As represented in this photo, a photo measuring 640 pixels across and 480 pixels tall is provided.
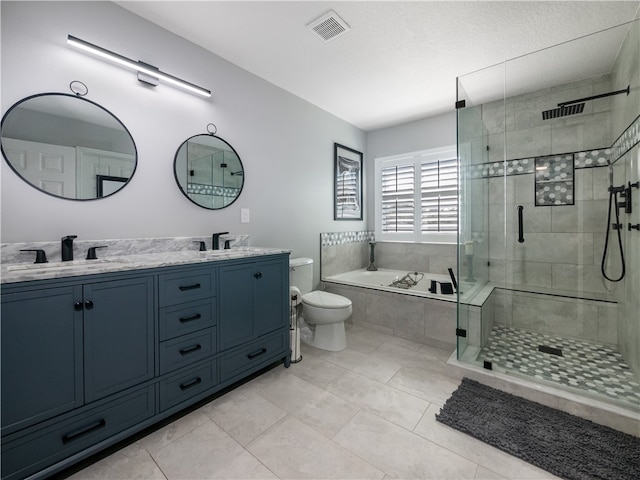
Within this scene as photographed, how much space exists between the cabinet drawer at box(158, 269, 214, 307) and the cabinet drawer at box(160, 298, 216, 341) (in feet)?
0.13

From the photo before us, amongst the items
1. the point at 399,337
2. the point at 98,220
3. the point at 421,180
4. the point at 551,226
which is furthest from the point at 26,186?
the point at 551,226

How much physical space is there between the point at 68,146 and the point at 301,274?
190 centimetres

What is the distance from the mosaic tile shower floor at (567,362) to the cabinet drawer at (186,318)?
2047 millimetres

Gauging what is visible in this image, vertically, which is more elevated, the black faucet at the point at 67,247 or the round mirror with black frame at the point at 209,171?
the round mirror with black frame at the point at 209,171

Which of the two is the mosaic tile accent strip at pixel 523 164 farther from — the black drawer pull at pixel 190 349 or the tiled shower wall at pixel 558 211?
the black drawer pull at pixel 190 349

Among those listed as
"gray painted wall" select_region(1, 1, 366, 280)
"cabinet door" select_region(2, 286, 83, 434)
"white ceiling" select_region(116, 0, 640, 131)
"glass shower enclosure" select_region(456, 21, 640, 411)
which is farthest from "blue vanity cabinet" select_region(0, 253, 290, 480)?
"glass shower enclosure" select_region(456, 21, 640, 411)

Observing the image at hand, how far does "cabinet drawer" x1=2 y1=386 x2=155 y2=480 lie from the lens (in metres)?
1.12

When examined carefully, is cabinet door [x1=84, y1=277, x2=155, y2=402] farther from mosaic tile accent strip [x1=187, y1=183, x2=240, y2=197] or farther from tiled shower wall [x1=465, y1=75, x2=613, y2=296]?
tiled shower wall [x1=465, y1=75, x2=613, y2=296]

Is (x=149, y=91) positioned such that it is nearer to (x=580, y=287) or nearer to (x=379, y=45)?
(x=379, y=45)

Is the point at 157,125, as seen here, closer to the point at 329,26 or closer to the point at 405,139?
the point at 329,26

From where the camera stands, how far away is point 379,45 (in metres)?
2.14

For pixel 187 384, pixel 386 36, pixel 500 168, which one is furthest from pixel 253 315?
pixel 500 168

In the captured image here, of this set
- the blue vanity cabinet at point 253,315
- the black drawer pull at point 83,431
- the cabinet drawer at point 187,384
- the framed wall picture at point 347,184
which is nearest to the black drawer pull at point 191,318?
the blue vanity cabinet at point 253,315

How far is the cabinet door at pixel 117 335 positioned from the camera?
1289 mm
